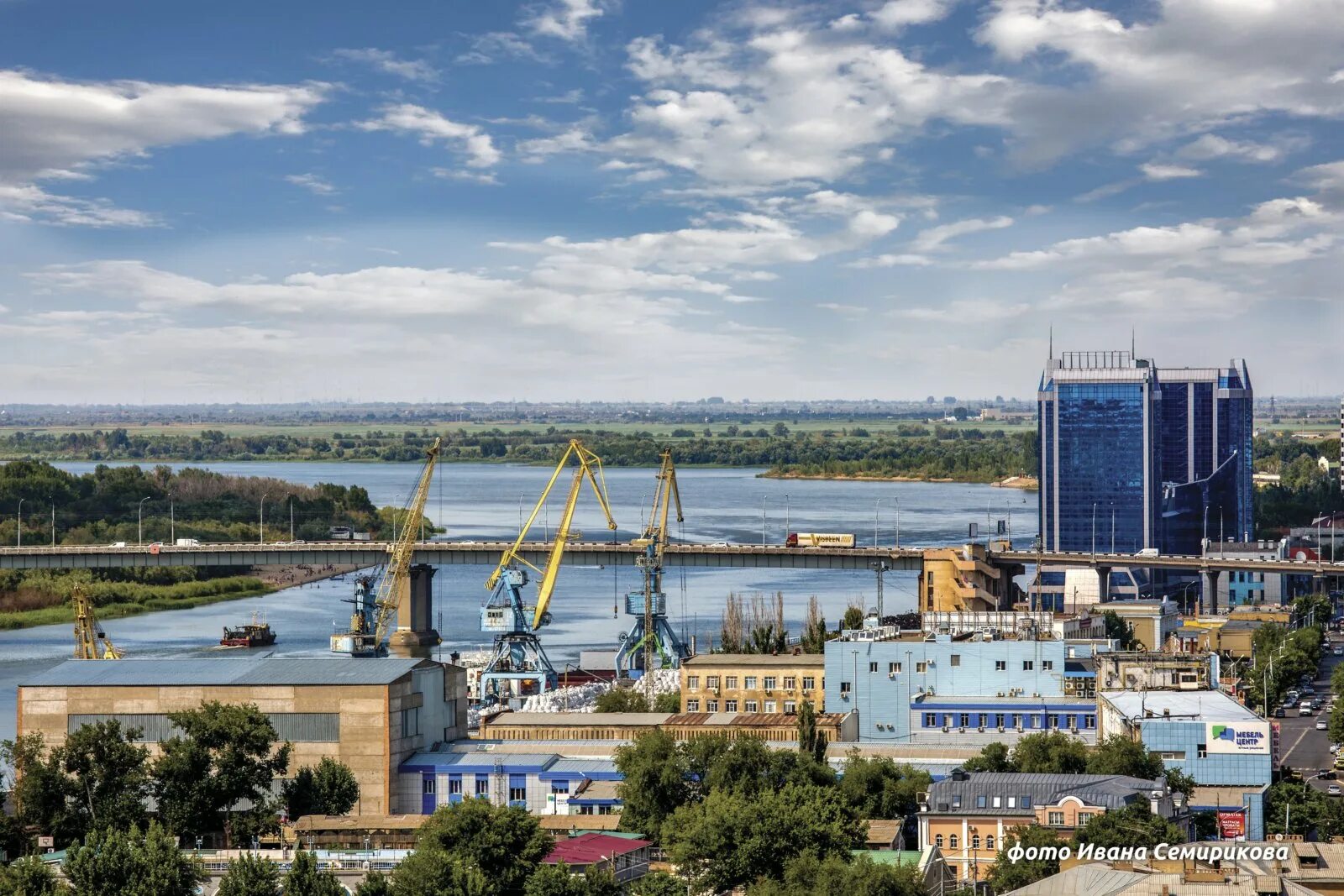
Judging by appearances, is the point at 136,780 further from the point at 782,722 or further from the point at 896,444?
the point at 896,444

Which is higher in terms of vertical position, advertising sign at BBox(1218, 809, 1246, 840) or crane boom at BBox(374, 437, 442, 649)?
crane boom at BBox(374, 437, 442, 649)

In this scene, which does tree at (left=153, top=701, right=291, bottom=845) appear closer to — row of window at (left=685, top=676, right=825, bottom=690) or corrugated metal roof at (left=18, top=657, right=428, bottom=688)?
corrugated metal roof at (left=18, top=657, right=428, bottom=688)

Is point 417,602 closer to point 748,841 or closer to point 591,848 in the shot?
point 591,848

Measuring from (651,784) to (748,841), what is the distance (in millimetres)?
4579

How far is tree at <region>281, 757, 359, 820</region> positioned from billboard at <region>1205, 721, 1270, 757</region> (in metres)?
11.1

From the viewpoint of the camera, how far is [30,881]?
1856 cm

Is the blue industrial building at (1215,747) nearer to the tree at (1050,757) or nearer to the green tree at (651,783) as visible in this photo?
the tree at (1050,757)

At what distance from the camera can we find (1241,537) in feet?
288

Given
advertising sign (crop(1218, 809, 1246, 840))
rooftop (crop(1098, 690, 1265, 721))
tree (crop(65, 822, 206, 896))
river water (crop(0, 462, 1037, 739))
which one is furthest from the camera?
river water (crop(0, 462, 1037, 739))

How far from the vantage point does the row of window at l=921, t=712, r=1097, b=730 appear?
106 feet

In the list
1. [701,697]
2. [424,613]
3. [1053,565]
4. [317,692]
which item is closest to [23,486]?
[424,613]

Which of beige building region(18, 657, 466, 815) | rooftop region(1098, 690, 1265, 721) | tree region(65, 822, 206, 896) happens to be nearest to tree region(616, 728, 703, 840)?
beige building region(18, 657, 466, 815)

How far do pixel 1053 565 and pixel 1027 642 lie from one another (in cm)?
3661

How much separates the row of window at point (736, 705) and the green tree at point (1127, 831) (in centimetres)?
1333
